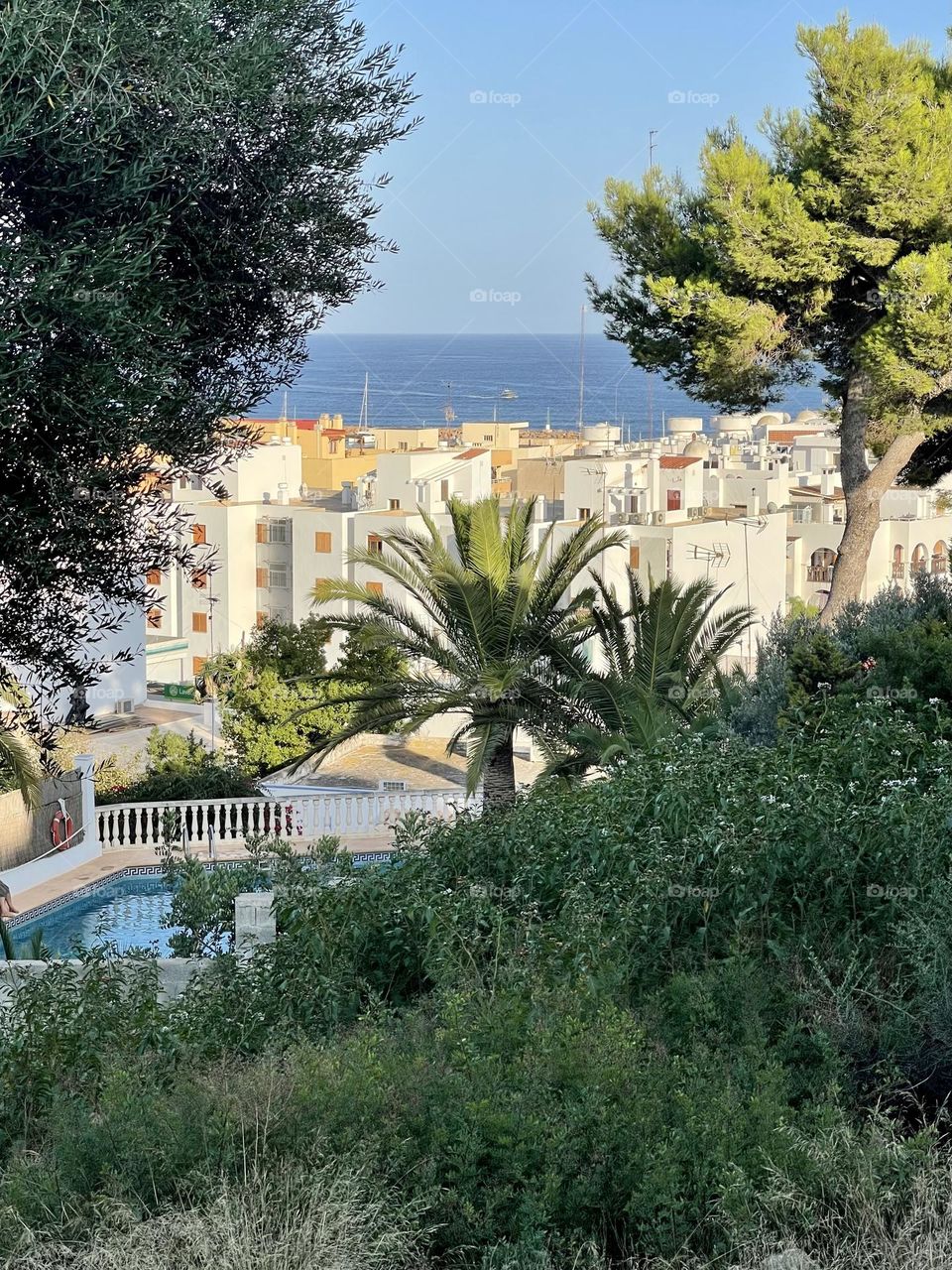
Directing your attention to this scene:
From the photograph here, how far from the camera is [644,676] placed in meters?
11.6

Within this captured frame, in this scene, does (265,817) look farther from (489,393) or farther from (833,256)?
(489,393)

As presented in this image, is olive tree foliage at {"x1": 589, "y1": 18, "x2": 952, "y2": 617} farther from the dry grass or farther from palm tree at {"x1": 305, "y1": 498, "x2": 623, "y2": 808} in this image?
the dry grass

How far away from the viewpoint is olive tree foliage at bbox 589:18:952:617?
1083 centimetres

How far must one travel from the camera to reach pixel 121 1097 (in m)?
3.14

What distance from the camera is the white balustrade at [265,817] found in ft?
47.2

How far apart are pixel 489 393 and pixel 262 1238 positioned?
125372mm

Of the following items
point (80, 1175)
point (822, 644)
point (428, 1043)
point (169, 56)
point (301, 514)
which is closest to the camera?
point (80, 1175)

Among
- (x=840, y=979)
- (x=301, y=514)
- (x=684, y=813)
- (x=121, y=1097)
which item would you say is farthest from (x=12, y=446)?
(x=301, y=514)

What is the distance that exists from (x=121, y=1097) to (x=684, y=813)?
2.50m

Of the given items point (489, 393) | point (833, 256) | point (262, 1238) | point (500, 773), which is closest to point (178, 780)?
point (500, 773)

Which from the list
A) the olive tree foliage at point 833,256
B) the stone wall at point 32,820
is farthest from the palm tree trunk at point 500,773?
the stone wall at point 32,820

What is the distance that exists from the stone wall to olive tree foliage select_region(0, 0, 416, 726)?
8.41 metres

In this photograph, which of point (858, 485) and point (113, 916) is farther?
point (113, 916)

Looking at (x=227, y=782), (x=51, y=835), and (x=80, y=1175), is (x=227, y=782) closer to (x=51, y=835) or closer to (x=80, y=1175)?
(x=51, y=835)
